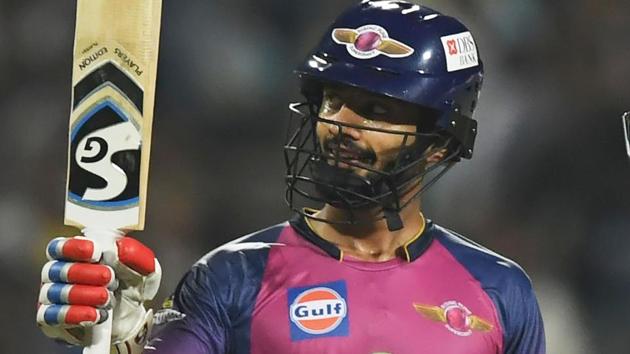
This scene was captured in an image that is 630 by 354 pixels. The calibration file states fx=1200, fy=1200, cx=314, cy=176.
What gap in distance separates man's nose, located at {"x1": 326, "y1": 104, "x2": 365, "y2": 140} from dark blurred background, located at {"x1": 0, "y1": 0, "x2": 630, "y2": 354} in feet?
3.81

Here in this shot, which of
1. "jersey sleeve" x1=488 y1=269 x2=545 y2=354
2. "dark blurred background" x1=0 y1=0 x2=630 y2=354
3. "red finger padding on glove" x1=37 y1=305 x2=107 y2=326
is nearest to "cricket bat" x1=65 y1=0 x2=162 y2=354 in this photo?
"red finger padding on glove" x1=37 y1=305 x2=107 y2=326

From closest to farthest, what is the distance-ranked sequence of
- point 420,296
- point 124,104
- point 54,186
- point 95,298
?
point 95,298, point 124,104, point 420,296, point 54,186

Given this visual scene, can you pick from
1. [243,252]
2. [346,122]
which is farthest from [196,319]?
[346,122]

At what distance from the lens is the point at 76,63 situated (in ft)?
6.33

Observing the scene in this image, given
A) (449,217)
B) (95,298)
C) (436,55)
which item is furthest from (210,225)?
(95,298)

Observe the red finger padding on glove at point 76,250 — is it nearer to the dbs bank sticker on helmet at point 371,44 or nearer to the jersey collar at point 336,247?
the jersey collar at point 336,247

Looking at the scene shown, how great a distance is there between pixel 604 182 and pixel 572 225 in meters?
0.15

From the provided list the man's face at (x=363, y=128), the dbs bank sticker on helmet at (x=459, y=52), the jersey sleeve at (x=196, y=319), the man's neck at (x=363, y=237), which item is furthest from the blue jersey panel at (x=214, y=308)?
the dbs bank sticker on helmet at (x=459, y=52)

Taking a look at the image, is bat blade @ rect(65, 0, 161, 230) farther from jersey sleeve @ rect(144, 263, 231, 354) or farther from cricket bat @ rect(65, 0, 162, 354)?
jersey sleeve @ rect(144, 263, 231, 354)

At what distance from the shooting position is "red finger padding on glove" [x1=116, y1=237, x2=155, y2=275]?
72.8 inches

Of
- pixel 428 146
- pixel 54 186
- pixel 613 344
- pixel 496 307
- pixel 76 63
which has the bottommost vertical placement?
pixel 613 344

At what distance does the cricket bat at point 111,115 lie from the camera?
6.21ft

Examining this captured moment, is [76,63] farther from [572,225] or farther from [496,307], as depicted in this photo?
[572,225]

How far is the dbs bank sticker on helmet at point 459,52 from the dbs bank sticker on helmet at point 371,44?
80 mm
